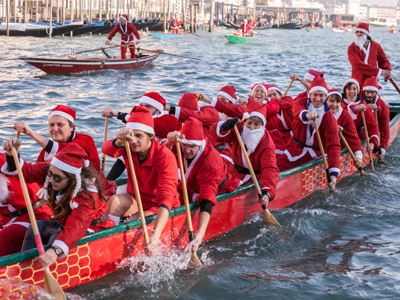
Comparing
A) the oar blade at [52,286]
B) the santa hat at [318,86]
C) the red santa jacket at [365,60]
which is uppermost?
the red santa jacket at [365,60]

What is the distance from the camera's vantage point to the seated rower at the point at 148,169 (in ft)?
21.0

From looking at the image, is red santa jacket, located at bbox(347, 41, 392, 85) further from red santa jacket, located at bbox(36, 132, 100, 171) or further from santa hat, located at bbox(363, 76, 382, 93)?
red santa jacket, located at bbox(36, 132, 100, 171)

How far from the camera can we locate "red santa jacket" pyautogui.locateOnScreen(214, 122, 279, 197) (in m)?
7.99

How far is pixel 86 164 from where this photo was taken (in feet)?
18.9

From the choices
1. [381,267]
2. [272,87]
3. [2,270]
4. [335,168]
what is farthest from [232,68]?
[2,270]

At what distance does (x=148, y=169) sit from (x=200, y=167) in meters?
0.71

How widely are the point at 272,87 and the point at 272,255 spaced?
156 inches

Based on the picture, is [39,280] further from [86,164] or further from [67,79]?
[67,79]

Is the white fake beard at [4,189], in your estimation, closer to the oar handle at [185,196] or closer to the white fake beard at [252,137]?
the oar handle at [185,196]

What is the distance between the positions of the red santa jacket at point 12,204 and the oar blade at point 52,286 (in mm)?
751

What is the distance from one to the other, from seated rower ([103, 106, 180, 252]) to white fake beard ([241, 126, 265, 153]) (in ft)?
5.33

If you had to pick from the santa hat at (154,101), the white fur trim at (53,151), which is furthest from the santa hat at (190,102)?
the white fur trim at (53,151)

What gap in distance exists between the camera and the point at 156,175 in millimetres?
6660

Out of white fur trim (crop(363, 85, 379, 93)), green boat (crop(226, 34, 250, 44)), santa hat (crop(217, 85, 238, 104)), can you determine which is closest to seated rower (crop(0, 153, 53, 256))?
santa hat (crop(217, 85, 238, 104))
